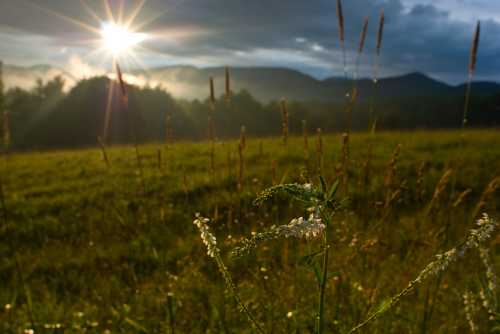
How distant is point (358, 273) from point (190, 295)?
6.03ft

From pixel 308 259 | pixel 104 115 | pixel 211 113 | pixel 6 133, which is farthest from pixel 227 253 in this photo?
pixel 104 115

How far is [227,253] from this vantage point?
5328 mm

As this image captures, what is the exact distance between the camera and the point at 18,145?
77.8 meters

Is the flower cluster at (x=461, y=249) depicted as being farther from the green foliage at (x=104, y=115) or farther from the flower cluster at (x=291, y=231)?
the green foliage at (x=104, y=115)

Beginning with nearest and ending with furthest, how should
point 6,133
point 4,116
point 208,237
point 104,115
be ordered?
point 208,237 → point 4,116 → point 6,133 → point 104,115

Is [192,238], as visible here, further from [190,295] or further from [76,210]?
[76,210]

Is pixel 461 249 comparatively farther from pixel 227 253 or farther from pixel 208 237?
pixel 227 253

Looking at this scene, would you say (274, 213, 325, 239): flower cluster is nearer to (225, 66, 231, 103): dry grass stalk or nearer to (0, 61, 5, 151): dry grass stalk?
(0, 61, 5, 151): dry grass stalk

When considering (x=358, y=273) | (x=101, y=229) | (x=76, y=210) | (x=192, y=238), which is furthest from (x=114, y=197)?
(x=358, y=273)

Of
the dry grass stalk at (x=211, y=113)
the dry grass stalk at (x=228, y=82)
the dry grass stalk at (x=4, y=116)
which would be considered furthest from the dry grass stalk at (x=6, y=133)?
the dry grass stalk at (x=228, y=82)

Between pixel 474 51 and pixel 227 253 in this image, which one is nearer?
pixel 474 51

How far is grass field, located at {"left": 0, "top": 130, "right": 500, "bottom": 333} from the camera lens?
11.4 ft

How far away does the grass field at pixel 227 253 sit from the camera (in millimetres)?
3461

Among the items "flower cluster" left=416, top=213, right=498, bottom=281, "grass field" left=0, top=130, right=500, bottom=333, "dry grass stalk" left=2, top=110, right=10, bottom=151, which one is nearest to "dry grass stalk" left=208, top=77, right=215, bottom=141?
"grass field" left=0, top=130, right=500, bottom=333
